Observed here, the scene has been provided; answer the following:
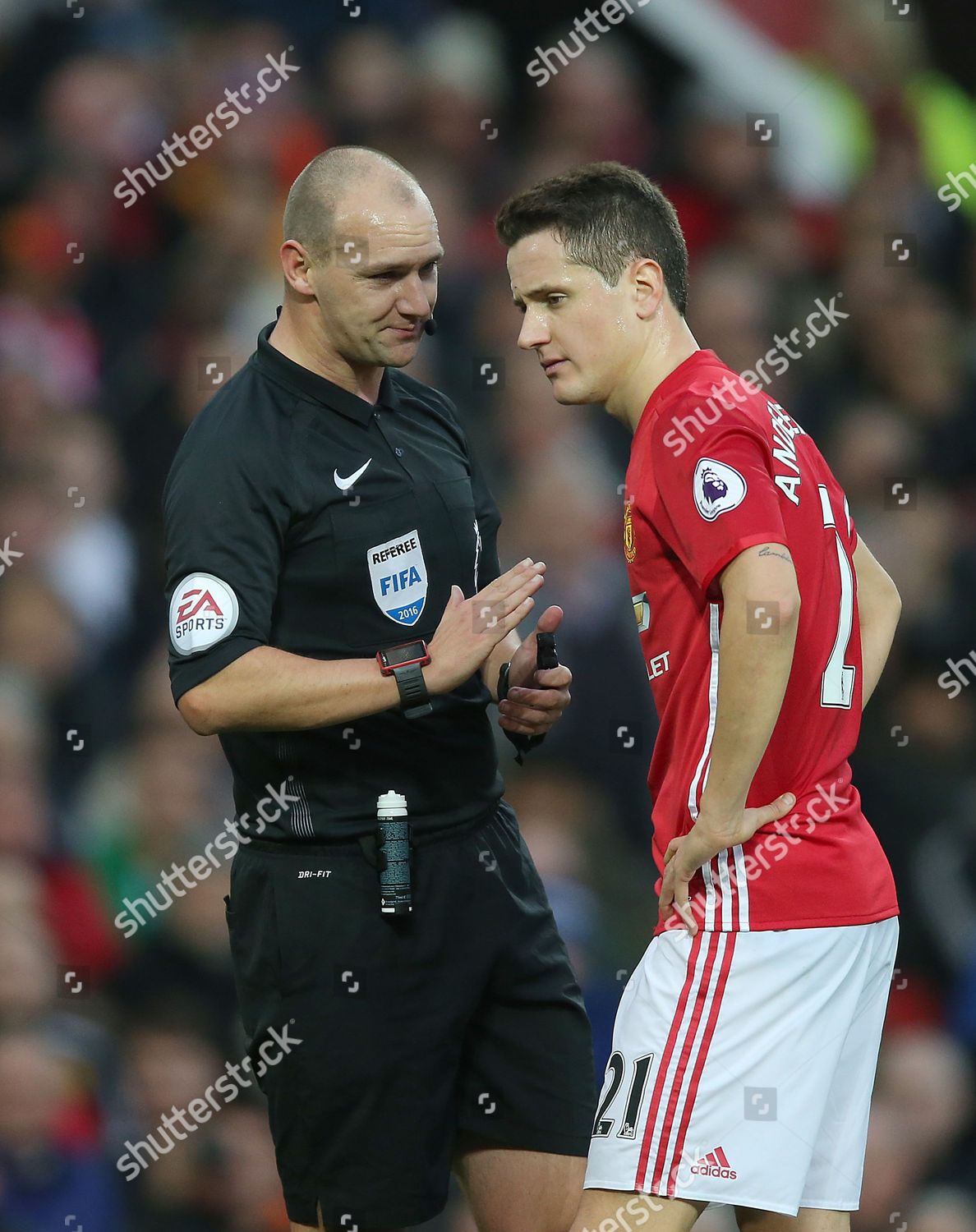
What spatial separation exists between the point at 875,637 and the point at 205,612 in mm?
1037

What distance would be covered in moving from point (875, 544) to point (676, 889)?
6.97ft

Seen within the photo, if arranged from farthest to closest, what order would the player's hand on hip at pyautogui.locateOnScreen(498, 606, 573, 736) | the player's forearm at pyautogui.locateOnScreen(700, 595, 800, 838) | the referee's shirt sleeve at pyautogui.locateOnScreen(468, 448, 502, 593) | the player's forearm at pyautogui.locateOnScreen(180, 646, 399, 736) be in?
the referee's shirt sleeve at pyautogui.locateOnScreen(468, 448, 502, 593) → the player's hand on hip at pyautogui.locateOnScreen(498, 606, 573, 736) → the player's forearm at pyautogui.locateOnScreen(180, 646, 399, 736) → the player's forearm at pyautogui.locateOnScreen(700, 595, 800, 838)

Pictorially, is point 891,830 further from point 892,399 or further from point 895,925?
point 895,925

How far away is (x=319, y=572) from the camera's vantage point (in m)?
2.35

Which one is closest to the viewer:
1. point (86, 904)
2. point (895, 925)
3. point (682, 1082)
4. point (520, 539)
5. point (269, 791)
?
point (682, 1082)

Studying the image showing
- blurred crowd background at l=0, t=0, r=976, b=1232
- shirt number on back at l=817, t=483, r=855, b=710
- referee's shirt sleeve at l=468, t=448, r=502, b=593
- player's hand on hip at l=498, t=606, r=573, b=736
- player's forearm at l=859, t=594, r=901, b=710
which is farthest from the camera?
blurred crowd background at l=0, t=0, r=976, b=1232

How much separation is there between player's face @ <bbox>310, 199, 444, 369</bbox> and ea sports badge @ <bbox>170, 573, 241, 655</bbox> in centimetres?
47

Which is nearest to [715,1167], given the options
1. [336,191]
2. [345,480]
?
[345,480]

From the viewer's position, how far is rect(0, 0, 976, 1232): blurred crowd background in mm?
3596

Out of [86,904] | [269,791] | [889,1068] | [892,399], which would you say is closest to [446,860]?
[269,791]

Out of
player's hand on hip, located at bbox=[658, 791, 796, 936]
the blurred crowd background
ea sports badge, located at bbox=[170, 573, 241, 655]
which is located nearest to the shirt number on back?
player's hand on hip, located at bbox=[658, 791, 796, 936]

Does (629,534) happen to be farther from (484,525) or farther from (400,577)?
(484,525)

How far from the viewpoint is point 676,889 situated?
204 centimetres

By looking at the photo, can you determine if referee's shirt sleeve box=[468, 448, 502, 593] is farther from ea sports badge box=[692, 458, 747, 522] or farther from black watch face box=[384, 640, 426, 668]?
ea sports badge box=[692, 458, 747, 522]
